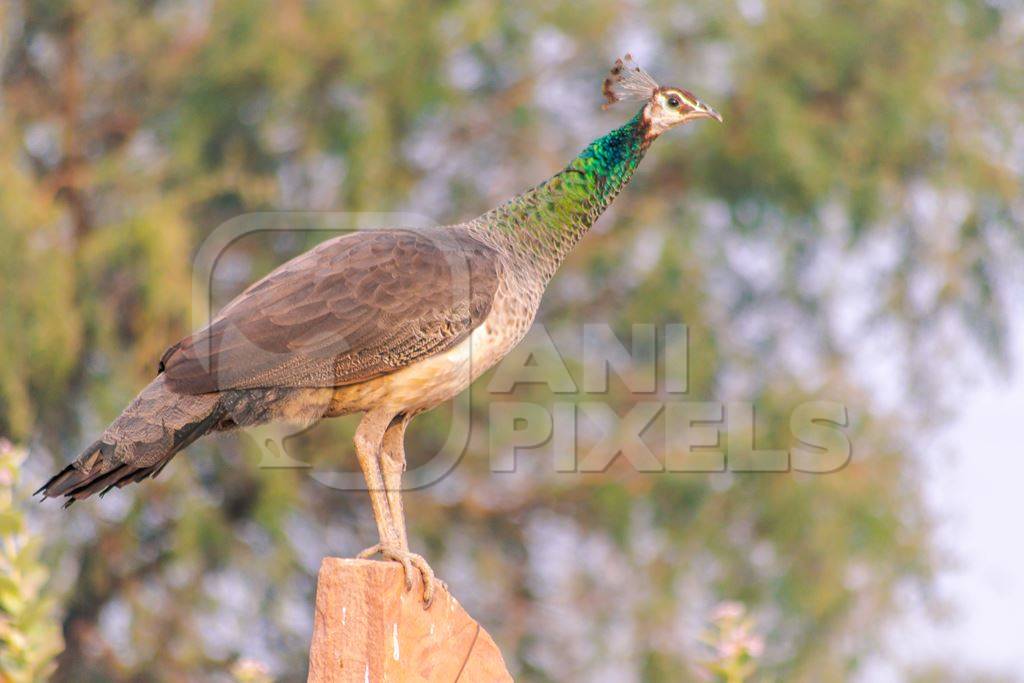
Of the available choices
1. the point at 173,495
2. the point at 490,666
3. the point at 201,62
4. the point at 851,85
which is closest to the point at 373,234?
the point at 490,666

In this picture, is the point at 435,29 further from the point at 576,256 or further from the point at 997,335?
the point at 997,335

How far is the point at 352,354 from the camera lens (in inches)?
165

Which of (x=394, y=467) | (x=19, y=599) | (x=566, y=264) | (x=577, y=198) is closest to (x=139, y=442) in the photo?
(x=19, y=599)

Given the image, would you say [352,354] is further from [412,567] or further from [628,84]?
[628,84]

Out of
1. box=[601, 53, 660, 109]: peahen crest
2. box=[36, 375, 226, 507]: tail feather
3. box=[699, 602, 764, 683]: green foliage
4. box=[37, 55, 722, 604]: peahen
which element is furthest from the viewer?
box=[601, 53, 660, 109]: peahen crest

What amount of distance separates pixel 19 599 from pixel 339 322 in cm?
137

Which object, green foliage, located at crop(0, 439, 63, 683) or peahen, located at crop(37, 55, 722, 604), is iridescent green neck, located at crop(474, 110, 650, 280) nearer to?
peahen, located at crop(37, 55, 722, 604)

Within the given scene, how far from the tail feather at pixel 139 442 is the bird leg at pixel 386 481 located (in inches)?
18.9

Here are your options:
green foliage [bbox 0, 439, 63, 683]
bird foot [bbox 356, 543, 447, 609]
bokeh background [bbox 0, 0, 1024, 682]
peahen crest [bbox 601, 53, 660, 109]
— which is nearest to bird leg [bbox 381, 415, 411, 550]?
bird foot [bbox 356, 543, 447, 609]

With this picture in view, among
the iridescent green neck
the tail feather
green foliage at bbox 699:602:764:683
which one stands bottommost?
green foliage at bbox 699:602:764:683

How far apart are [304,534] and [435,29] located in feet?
12.5

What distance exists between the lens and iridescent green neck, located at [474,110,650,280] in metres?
4.88

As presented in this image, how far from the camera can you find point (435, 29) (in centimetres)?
1016

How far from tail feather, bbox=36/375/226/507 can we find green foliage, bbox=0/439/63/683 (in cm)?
55
